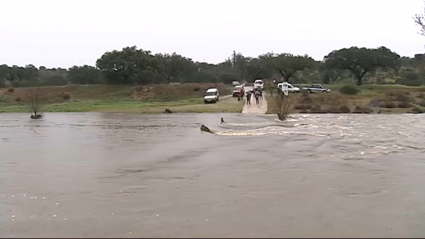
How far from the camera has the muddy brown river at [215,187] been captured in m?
8.55

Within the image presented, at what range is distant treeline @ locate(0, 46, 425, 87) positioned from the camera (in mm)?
70312

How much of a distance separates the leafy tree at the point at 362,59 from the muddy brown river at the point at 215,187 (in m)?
49.9

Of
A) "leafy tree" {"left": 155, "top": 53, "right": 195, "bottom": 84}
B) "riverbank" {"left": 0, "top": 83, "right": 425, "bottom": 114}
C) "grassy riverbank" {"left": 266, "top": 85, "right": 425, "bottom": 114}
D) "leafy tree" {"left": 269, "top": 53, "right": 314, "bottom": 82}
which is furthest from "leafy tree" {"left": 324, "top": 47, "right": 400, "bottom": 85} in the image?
"leafy tree" {"left": 155, "top": 53, "right": 195, "bottom": 84}

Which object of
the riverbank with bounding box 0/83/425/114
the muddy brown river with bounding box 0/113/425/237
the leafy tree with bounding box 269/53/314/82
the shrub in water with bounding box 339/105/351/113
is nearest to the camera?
the muddy brown river with bounding box 0/113/425/237

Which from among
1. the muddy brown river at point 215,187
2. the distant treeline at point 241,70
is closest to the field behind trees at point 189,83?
the distant treeline at point 241,70

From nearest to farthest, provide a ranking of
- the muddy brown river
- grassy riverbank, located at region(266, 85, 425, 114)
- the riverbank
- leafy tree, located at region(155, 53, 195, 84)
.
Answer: the muddy brown river → grassy riverbank, located at region(266, 85, 425, 114) → the riverbank → leafy tree, located at region(155, 53, 195, 84)

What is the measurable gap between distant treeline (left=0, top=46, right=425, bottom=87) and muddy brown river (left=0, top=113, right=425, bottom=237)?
147 ft

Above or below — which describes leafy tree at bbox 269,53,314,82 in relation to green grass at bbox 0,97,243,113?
above

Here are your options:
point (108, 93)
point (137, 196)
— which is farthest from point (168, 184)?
point (108, 93)

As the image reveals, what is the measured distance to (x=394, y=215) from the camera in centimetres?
934

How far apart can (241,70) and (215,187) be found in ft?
266

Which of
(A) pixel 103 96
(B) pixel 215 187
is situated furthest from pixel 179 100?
(B) pixel 215 187

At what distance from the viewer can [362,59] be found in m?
69.6

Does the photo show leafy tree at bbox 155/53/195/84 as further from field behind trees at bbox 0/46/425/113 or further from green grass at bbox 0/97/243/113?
green grass at bbox 0/97/243/113
